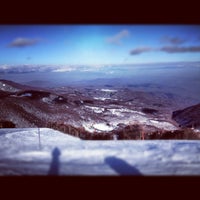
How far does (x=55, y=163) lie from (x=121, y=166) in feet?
4.01

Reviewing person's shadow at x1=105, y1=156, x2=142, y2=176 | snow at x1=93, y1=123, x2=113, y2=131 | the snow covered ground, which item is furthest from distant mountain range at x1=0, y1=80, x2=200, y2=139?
person's shadow at x1=105, y1=156, x2=142, y2=176

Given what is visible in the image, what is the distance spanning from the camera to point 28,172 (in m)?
3.83

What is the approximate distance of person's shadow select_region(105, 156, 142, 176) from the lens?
12.6 ft

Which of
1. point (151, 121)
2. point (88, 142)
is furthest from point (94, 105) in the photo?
point (88, 142)

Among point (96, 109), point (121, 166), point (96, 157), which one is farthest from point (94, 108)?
point (121, 166)

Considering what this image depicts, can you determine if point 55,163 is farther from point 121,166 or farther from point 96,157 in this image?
point 121,166

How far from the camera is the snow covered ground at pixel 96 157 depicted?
3873 millimetres

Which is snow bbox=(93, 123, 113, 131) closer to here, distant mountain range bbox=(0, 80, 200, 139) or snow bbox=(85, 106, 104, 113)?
distant mountain range bbox=(0, 80, 200, 139)

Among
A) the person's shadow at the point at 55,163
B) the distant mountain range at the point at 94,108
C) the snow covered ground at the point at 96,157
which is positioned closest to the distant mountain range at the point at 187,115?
the distant mountain range at the point at 94,108

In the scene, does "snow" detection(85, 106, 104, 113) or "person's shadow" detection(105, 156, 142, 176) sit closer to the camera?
"person's shadow" detection(105, 156, 142, 176)

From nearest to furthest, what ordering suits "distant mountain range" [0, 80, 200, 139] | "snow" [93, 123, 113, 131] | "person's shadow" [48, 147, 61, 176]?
"person's shadow" [48, 147, 61, 176] < "distant mountain range" [0, 80, 200, 139] < "snow" [93, 123, 113, 131]

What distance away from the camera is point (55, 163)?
4.09m
